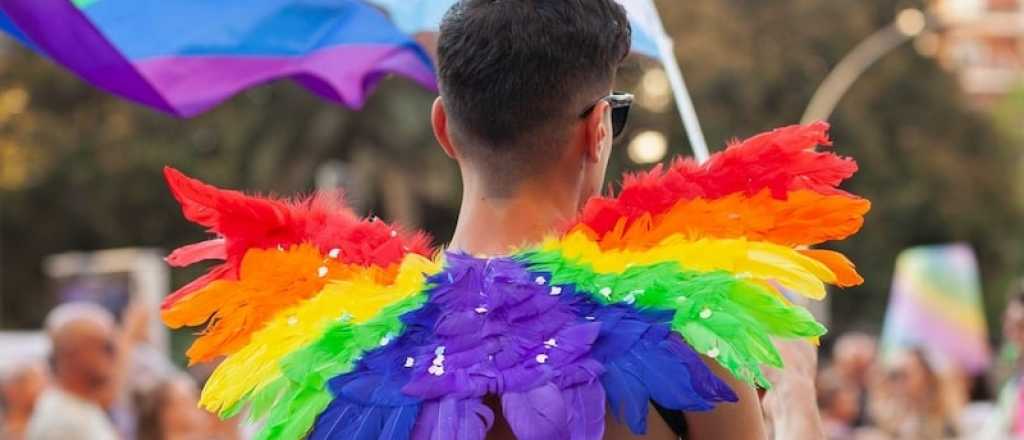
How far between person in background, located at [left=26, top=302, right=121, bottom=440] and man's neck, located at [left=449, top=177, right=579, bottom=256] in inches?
156

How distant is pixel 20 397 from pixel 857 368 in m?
5.45

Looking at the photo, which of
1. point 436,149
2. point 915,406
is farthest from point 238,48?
point 436,149

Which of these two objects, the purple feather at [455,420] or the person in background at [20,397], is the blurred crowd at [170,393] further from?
the purple feather at [455,420]

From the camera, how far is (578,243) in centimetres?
202

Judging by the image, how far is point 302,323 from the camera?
2092 mm

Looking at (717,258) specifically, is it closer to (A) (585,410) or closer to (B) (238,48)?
(A) (585,410)

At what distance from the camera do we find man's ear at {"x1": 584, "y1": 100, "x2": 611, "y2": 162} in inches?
80.8

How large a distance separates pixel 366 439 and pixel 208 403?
0.26 m

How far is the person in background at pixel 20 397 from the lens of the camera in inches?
304

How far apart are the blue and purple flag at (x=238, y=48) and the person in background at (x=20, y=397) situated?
10.5 ft

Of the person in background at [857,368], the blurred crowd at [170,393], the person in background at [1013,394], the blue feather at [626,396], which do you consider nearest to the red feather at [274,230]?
the blue feather at [626,396]

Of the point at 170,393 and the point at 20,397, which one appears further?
the point at 20,397

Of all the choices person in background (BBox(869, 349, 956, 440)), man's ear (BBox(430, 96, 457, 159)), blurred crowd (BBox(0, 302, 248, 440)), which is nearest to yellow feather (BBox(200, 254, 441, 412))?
man's ear (BBox(430, 96, 457, 159))

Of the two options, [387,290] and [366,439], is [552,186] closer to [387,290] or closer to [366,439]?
[387,290]
